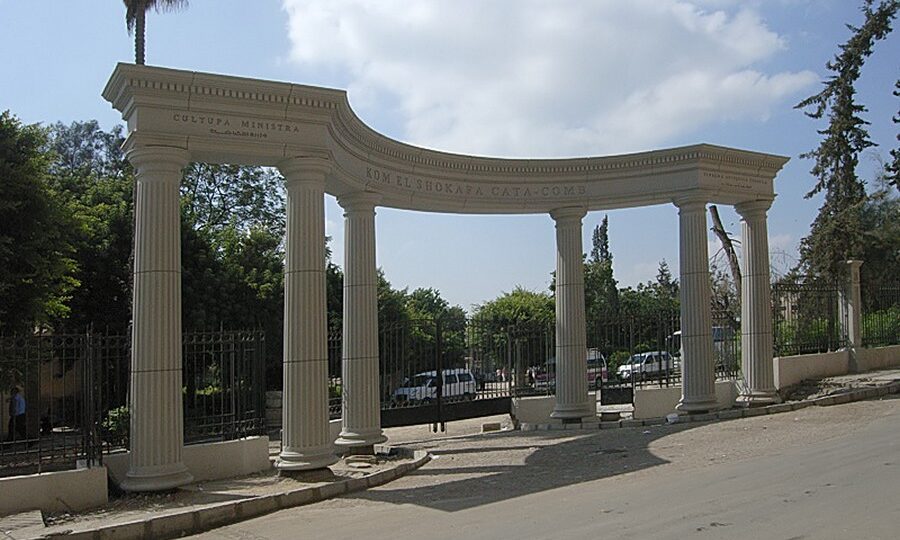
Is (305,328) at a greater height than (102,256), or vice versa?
(102,256)

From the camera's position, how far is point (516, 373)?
67.5 ft

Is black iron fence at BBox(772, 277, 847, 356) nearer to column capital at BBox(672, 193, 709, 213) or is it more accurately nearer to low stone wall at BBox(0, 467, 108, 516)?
column capital at BBox(672, 193, 709, 213)

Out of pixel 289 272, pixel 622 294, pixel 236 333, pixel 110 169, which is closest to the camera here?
pixel 289 272

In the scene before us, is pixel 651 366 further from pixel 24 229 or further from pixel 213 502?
pixel 24 229

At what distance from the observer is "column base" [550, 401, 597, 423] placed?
58.9 feet

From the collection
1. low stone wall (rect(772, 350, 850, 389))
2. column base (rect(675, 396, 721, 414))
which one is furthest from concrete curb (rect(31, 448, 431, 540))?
low stone wall (rect(772, 350, 850, 389))

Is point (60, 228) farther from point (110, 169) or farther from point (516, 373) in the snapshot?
point (110, 169)

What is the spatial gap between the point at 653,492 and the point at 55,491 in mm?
7465

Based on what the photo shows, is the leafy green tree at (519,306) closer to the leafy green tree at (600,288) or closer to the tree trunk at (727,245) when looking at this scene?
the leafy green tree at (600,288)

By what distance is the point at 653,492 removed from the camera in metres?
9.59

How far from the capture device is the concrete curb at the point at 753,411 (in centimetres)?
1683

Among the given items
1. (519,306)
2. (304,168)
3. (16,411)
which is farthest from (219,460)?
(519,306)

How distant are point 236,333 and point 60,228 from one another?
27.4 ft

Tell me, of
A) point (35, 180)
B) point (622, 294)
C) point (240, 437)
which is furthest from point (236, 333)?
point (622, 294)
